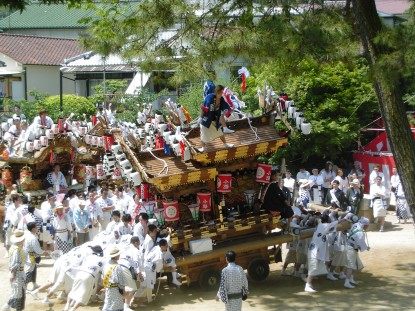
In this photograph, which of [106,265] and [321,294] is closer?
[106,265]

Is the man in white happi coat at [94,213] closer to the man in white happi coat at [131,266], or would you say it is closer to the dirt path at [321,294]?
the dirt path at [321,294]

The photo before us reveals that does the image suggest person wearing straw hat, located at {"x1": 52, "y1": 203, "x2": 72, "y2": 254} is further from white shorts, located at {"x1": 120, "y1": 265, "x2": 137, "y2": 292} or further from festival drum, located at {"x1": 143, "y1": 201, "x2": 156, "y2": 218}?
white shorts, located at {"x1": 120, "y1": 265, "x2": 137, "y2": 292}

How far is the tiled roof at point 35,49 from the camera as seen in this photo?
37.9 meters

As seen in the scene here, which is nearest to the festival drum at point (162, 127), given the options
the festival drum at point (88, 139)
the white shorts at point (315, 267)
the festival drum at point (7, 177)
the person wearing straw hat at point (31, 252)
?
the person wearing straw hat at point (31, 252)

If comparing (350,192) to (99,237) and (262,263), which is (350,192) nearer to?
(262,263)

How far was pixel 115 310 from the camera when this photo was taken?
12188 mm

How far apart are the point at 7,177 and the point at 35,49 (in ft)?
63.8

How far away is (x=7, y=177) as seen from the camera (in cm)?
2095

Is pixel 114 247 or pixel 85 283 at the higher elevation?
pixel 114 247

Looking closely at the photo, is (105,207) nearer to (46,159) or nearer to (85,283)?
(46,159)

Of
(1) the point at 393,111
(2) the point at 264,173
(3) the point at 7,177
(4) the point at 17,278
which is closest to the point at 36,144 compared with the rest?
(3) the point at 7,177

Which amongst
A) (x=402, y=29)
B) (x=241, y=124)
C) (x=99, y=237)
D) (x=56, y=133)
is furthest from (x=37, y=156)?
(x=402, y=29)

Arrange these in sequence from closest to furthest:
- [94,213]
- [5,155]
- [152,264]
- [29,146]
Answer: [152,264], [94,213], [29,146], [5,155]

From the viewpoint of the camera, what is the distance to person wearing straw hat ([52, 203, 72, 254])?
17.5 meters
